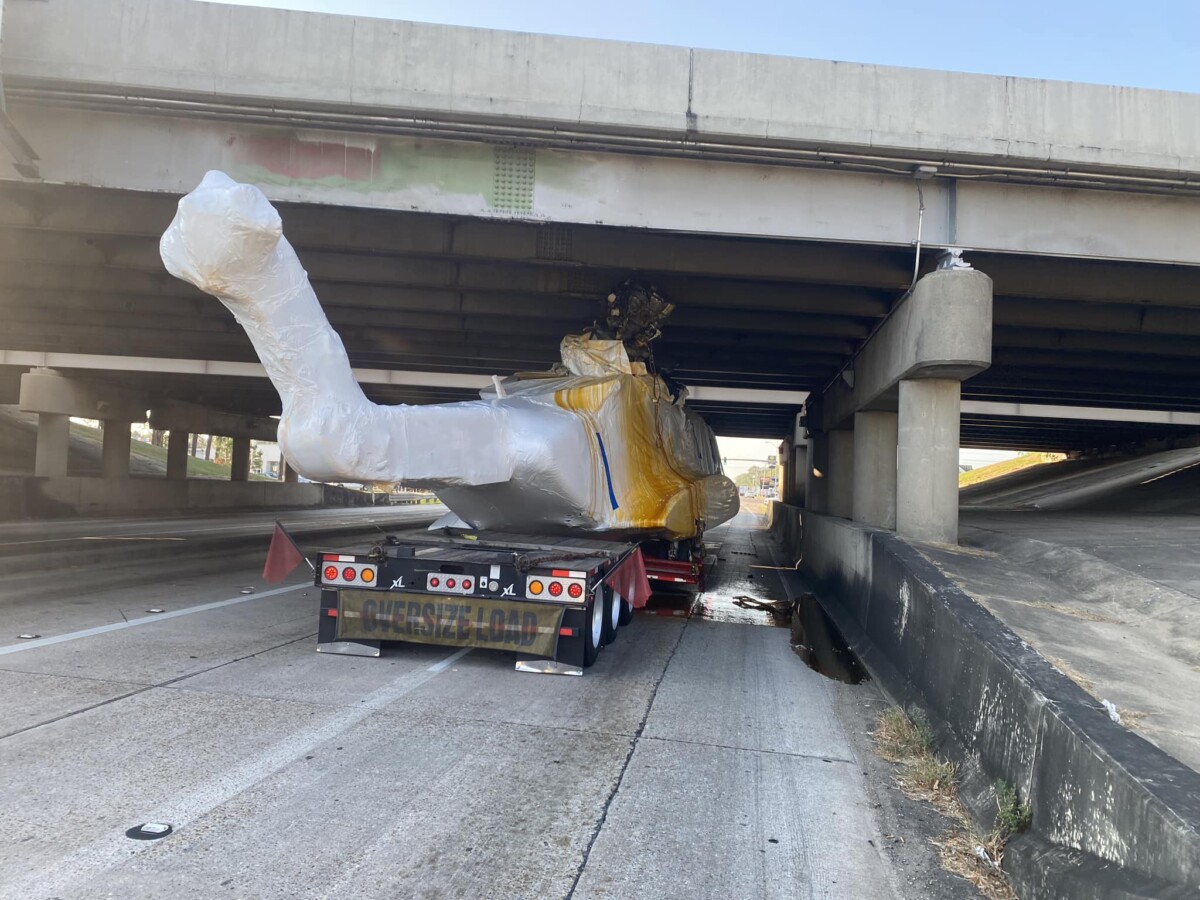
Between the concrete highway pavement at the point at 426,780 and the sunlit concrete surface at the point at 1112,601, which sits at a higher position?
the sunlit concrete surface at the point at 1112,601

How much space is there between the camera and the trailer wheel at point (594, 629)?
7820 millimetres

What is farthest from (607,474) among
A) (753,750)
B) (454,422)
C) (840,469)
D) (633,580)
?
(840,469)

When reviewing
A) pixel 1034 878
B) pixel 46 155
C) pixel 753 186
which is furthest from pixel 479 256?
pixel 1034 878

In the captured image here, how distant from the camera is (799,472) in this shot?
108ft

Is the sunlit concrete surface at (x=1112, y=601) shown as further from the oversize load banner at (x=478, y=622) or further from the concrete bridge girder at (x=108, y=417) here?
the concrete bridge girder at (x=108, y=417)

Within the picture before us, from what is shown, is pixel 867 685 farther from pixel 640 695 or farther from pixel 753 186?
pixel 753 186

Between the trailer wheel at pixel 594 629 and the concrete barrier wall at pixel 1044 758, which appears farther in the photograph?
the trailer wheel at pixel 594 629

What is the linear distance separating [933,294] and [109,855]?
402 inches

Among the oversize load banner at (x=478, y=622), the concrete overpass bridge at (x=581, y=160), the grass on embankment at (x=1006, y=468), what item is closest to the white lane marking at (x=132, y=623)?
the oversize load banner at (x=478, y=622)

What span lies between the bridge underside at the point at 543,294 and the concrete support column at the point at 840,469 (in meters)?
1.79

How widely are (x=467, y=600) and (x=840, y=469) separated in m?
14.3

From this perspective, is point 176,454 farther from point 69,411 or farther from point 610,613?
point 610,613

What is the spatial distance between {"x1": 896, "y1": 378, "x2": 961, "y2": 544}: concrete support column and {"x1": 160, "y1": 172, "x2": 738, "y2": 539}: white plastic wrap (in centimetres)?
309

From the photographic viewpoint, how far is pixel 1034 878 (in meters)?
3.73
